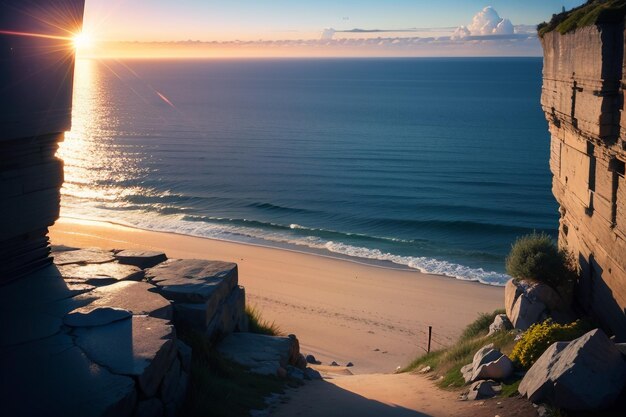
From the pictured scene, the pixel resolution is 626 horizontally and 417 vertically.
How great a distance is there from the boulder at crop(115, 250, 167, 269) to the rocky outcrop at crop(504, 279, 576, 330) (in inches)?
210

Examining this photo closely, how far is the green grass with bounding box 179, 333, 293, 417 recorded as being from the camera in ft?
21.7

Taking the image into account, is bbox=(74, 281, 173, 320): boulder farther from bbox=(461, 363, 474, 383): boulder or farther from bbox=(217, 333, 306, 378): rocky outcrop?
bbox=(461, 363, 474, 383): boulder

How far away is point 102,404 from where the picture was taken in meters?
5.37

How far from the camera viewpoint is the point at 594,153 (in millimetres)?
A: 9062

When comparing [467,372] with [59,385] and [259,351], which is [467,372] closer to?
[259,351]

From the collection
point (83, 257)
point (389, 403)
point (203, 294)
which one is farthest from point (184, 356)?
point (83, 257)

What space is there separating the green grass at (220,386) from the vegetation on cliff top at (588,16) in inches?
234

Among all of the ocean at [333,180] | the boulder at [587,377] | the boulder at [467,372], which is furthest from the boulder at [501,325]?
the ocean at [333,180]

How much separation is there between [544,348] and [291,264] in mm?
18465

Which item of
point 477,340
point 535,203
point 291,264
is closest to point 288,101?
point 535,203

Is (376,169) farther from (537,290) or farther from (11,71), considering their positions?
(11,71)

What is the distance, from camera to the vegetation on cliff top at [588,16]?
7.91 m

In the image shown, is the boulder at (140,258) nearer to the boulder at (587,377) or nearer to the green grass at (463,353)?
the green grass at (463,353)

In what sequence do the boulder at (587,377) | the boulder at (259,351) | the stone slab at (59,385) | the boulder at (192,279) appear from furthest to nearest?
the boulder at (259,351), the boulder at (192,279), the boulder at (587,377), the stone slab at (59,385)
